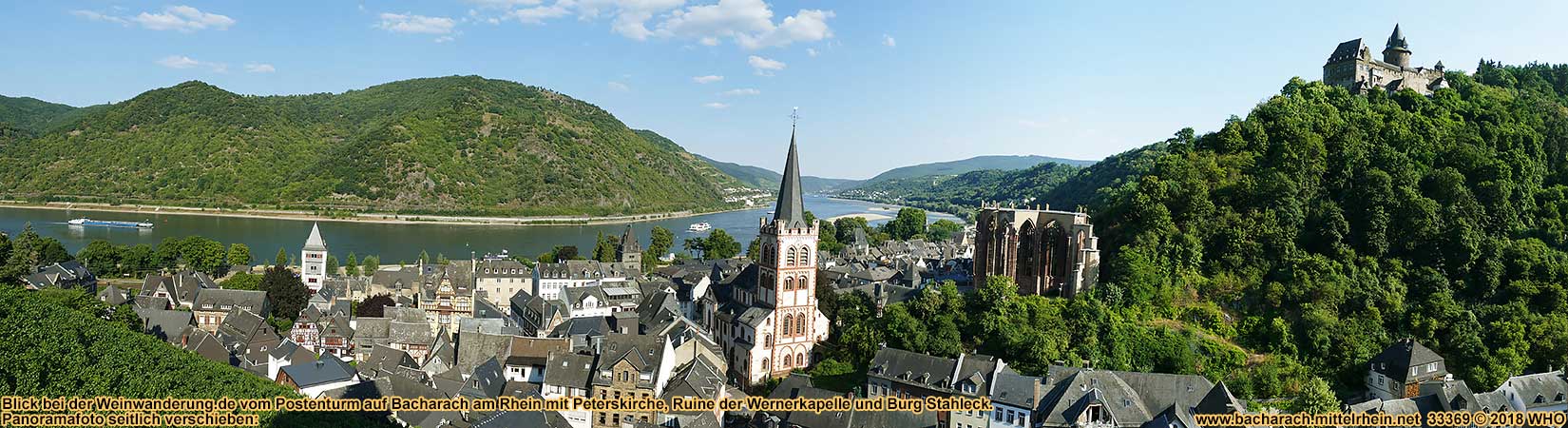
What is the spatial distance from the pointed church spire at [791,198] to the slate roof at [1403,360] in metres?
22.5

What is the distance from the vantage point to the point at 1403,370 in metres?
32.3

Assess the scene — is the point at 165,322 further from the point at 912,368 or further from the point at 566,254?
the point at 912,368

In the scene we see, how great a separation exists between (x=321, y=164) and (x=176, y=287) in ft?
398

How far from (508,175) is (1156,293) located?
143 metres

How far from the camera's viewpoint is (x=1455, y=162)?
44156 millimetres

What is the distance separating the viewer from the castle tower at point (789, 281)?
3747 centimetres

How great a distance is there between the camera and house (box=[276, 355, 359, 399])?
104 ft

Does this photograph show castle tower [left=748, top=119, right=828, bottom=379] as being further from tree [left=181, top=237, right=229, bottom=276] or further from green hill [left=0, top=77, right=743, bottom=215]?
green hill [left=0, top=77, right=743, bottom=215]

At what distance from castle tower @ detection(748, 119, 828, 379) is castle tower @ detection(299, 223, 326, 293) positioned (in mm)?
37547

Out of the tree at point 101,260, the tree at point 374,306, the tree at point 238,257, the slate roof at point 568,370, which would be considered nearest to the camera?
the slate roof at point 568,370

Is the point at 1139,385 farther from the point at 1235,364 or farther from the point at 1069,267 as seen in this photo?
the point at 1069,267

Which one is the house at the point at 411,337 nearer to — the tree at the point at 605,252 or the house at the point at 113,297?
the house at the point at 113,297

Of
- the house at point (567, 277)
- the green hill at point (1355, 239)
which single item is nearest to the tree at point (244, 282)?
the house at point (567, 277)

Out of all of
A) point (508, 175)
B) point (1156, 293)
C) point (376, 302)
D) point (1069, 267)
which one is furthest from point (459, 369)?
point (508, 175)
